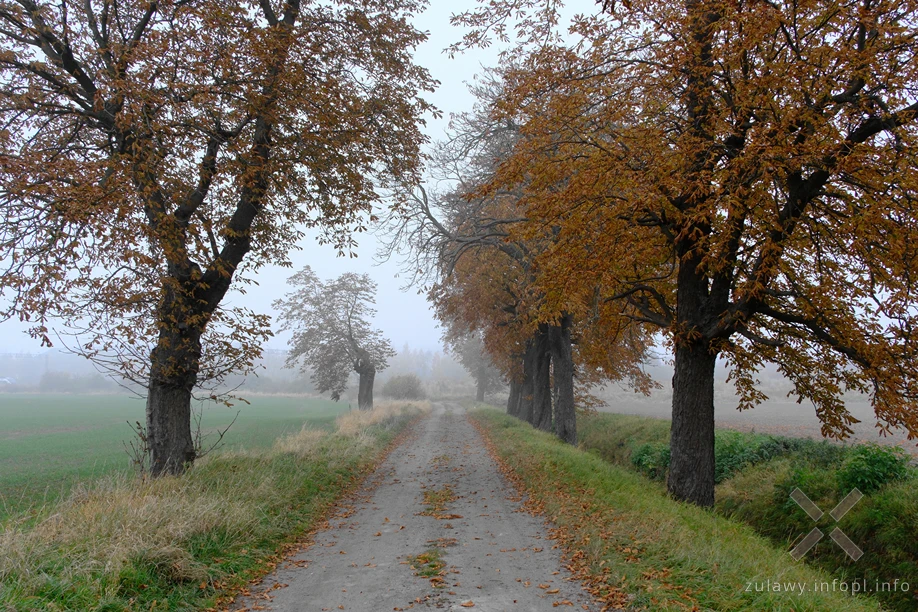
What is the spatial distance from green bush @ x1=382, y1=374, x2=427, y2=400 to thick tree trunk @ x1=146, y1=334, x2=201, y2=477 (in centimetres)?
5473

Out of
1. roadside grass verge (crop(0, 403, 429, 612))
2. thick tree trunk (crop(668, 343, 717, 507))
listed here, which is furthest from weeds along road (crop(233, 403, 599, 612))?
thick tree trunk (crop(668, 343, 717, 507))

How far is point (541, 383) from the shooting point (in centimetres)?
2436

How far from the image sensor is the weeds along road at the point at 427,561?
5113 millimetres

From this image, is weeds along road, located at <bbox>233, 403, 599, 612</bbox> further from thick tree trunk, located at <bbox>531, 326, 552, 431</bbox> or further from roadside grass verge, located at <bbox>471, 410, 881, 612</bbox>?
thick tree trunk, located at <bbox>531, 326, 552, 431</bbox>

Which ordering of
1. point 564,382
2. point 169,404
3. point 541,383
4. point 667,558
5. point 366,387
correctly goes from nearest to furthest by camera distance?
point 667,558
point 169,404
point 564,382
point 541,383
point 366,387

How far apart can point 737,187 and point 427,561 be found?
583cm

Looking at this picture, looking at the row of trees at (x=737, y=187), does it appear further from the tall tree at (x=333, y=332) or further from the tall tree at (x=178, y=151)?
the tall tree at (x=333, y=332)

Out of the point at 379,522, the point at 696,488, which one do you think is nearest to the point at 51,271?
the point at 379,522

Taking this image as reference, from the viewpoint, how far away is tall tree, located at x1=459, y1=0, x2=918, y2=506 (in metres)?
6.63

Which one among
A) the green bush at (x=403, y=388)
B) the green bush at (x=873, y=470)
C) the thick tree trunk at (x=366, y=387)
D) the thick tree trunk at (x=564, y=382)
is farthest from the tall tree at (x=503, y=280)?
the green bush at (x=403, y=388)

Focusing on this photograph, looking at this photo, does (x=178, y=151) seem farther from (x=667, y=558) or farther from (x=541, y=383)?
(x=541, y=383)

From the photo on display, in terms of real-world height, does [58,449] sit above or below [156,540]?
below

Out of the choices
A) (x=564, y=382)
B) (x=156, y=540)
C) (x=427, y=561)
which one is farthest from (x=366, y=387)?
(x=156, y=540)

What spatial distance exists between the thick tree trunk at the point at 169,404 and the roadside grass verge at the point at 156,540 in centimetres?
51
